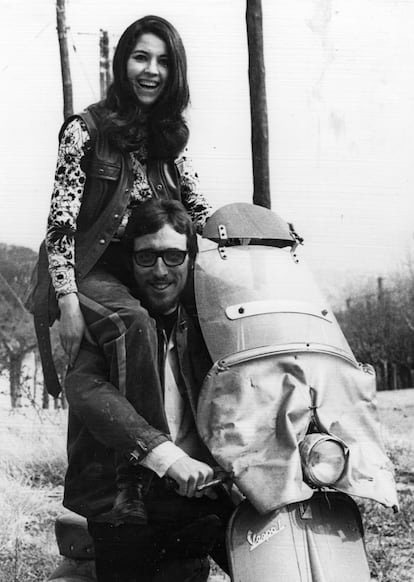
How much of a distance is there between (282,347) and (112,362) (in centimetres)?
56

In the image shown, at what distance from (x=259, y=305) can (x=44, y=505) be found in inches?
140

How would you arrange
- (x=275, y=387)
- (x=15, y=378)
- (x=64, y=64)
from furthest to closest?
(x=15, y=378) < (x=64, y=64) < (x=275, y=387)

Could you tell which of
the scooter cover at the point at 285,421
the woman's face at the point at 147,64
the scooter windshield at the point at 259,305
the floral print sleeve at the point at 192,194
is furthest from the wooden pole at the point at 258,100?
the scooter cover at the point at 285,421

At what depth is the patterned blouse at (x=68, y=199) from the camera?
290 cm

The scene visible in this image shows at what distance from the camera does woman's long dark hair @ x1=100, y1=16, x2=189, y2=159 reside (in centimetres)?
304

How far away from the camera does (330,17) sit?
4977 mm

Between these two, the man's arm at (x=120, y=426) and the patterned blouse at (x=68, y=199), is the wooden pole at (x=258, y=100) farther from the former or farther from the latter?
the man's arm at (x=120, y=426)

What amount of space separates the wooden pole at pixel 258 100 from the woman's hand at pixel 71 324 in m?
2.27

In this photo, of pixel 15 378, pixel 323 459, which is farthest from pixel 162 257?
pixel 15 378

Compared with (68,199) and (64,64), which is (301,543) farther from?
(64,64)

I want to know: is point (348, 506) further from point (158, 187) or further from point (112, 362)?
point (158, 187)

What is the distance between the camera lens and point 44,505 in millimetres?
5680

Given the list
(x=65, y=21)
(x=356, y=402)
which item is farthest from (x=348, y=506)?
(x=65, y=21)

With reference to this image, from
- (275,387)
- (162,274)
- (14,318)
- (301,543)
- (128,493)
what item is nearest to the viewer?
(301,543)
